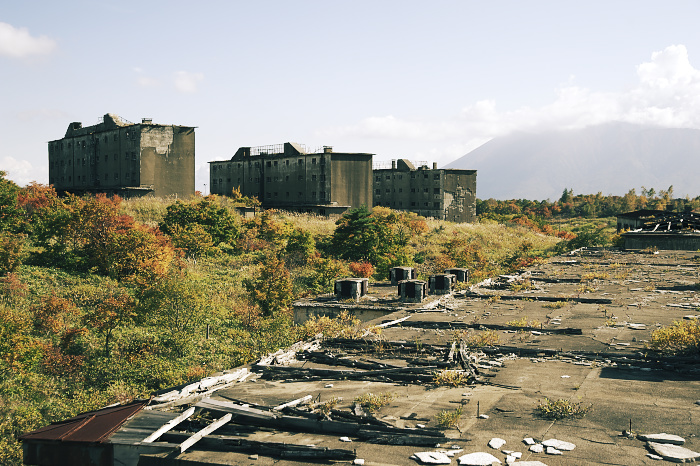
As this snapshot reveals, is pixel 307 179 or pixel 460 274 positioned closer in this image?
pixel 460 274

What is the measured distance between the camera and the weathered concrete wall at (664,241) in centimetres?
5378

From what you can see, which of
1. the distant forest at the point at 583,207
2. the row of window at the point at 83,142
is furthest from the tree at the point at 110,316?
the distant forest at the point at 583,207

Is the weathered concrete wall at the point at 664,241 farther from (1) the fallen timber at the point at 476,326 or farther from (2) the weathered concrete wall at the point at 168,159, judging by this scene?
(2) the weathered concrete wall at the point at 168,159

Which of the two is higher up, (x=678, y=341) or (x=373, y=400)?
(x=678, y=341)

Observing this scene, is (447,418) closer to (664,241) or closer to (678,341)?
(678,341)

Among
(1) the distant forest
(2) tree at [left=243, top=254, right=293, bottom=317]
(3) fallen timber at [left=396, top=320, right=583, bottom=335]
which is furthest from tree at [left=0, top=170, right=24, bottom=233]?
(1) the distant forest

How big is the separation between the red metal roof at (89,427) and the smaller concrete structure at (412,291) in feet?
62.8

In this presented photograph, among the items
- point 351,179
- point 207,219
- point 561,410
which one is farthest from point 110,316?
point 351,179

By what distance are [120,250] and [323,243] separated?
23.8 m

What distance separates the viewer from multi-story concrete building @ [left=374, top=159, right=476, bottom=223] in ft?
363

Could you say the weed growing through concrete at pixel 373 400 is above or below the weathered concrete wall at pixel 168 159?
below

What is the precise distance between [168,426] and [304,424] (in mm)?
2930

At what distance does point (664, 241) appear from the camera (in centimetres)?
5541

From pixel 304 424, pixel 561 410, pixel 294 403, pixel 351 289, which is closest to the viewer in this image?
pixel 304 424
